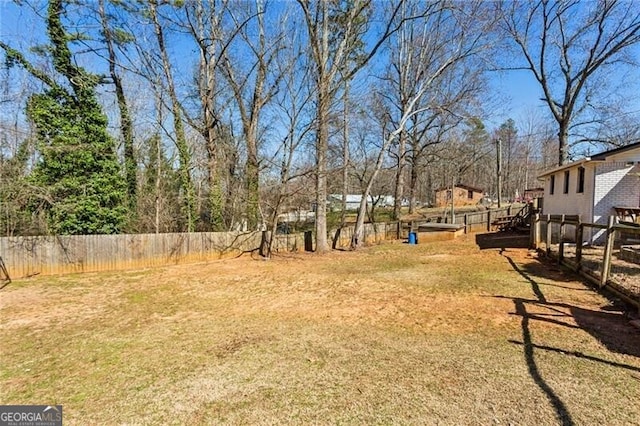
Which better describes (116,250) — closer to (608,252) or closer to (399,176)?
(608,252)

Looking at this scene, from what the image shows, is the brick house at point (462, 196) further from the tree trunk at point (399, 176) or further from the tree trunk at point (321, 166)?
the tree trunk at point (321, 166)

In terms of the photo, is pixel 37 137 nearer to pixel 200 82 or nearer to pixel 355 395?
pixel 200 82

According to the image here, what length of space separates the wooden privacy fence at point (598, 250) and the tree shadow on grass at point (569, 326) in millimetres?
647

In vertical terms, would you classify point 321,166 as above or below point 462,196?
above

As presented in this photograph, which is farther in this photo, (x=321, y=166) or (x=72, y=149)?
(x=321, y=166)

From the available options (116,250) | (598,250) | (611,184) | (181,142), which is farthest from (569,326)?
(181,142)

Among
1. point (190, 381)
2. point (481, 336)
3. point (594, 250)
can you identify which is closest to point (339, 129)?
point (594, 250)

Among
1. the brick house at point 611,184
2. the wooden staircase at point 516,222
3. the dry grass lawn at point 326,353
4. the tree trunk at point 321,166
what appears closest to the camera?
the dry grass lawn at point 326,353

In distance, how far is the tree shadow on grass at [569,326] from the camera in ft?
10.3

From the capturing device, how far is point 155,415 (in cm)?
281

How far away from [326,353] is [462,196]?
38070 mm

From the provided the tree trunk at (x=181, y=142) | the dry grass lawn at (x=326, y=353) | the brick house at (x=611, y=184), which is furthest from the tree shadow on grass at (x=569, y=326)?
the tree trunk at (x=181, y=142)

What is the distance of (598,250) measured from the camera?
964 cm

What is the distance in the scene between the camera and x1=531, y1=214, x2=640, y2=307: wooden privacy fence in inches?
225
